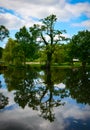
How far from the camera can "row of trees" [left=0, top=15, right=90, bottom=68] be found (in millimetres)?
74188

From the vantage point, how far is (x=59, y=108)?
15.5m

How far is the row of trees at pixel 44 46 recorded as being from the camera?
74188 mm

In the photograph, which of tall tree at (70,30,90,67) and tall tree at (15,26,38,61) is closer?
tall tree at (15,26,38,61)

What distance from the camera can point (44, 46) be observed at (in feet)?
242

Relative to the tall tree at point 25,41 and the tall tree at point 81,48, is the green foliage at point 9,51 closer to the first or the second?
the tall tree at point 25,41

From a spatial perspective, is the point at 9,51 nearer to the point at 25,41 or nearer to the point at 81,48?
the point at 25,41

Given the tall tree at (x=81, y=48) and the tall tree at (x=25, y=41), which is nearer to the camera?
the tall tree at (x=25, y=41)

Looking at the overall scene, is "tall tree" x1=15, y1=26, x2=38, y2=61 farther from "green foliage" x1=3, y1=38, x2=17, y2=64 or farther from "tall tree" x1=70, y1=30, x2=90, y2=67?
"tall tree" x1=70, y1=30, x2=90, y2=67

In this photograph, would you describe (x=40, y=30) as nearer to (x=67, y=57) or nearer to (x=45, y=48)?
(x=45, y=48)

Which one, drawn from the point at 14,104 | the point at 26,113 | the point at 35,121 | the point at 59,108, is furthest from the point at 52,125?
the point at 14,104

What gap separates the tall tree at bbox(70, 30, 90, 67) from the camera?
9505cm

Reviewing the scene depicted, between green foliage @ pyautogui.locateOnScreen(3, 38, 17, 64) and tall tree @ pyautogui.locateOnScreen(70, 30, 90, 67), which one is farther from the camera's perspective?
tall tree @ pyautogui.locateOnScreen(70, 30, 90, 67)

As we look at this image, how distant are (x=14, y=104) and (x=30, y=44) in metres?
68.9

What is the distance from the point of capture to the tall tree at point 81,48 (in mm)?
95050
